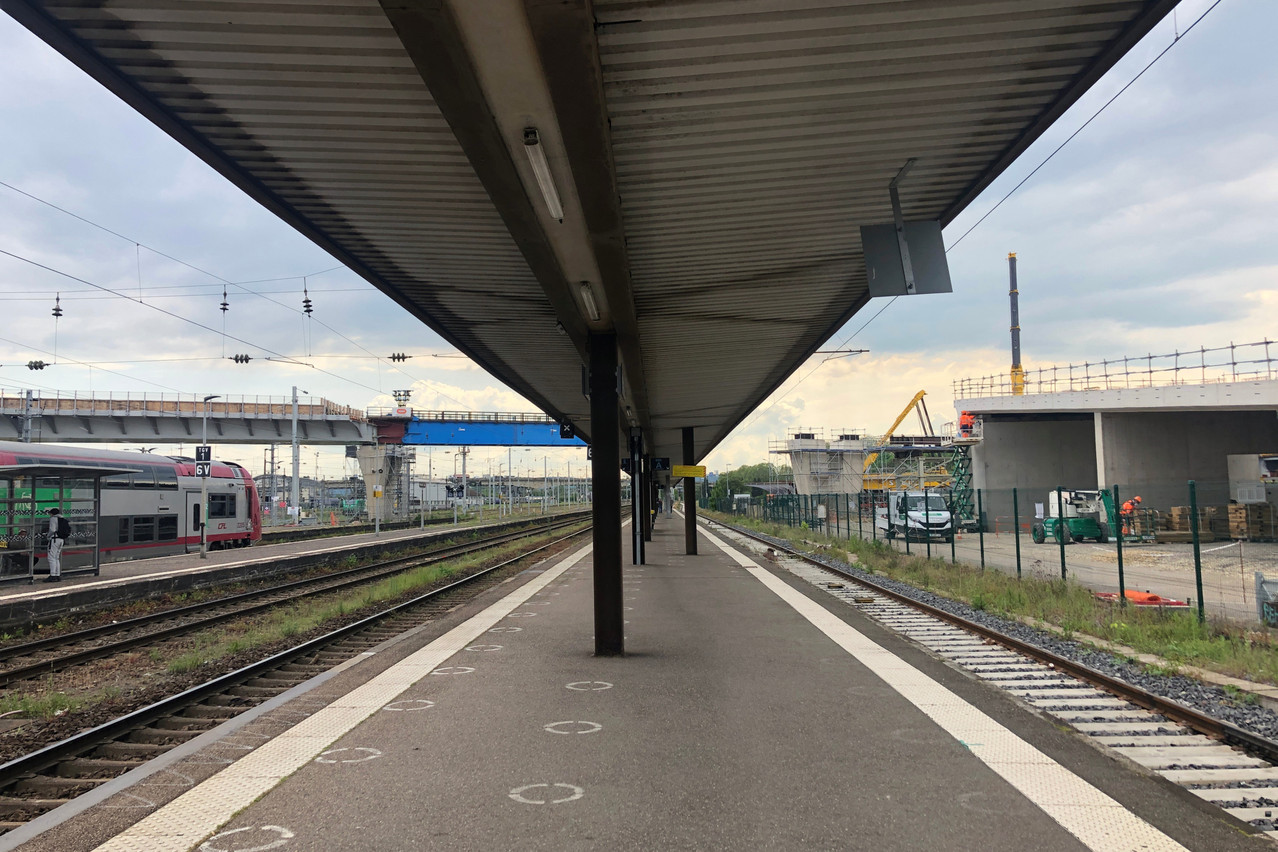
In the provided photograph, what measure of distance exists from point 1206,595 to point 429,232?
14584 mm

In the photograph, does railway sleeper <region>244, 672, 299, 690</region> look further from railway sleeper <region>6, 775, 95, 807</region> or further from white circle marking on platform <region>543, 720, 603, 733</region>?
white circle marking on platform <region>543, 720, 603, 733</region>

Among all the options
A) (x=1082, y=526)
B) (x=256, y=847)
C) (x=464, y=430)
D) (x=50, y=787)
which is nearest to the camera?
(x=256, y=847)

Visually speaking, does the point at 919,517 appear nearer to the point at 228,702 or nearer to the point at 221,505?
the point at 221,505

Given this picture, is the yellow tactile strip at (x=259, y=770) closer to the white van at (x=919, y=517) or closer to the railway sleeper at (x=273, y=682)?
the railway sleeper at (x=273, y=682)

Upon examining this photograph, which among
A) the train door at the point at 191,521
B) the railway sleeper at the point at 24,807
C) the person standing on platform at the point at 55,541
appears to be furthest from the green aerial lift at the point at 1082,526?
the railway sleeper at the point at 24,807

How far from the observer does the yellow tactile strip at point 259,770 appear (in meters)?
4.18

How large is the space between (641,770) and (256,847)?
2.23 m

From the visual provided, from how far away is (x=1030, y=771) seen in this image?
513 centimetres

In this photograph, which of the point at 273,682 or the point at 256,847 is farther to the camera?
the point at 273,682

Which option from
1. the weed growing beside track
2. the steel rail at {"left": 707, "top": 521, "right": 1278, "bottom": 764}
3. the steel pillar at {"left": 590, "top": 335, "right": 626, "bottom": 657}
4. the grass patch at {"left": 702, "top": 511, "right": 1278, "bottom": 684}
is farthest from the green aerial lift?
the steel pillar at {"left": 590, "top": 335, "right": 626, "bottom": 657}

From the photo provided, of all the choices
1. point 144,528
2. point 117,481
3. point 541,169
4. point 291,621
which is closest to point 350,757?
point 541,169

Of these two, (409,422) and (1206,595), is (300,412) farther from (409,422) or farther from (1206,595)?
(1206,595)

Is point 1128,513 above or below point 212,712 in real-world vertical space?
above

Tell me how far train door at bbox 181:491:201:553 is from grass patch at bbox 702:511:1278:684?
878 inches
